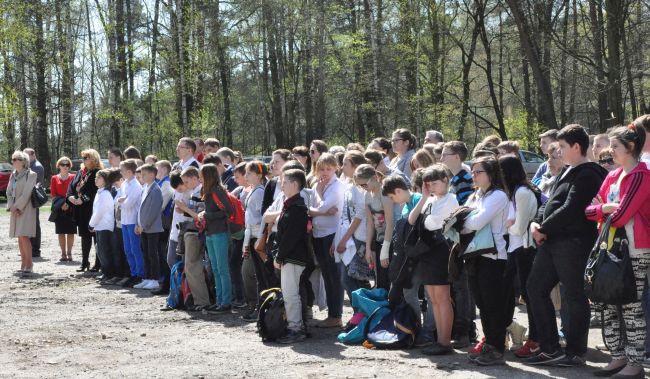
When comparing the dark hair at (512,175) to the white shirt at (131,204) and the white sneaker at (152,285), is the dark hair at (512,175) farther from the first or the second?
the white shirt at (131,204)

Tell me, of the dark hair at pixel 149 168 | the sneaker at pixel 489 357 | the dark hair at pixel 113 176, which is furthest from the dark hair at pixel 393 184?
the dark hair at pixel 113 176

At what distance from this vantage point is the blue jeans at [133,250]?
1162 cm

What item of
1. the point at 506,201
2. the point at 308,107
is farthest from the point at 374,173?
the point at 308,107

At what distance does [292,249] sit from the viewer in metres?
7.77

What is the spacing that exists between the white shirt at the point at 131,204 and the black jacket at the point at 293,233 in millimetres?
4393

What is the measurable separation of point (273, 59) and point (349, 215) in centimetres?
3468

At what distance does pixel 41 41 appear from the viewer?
35.1 metres

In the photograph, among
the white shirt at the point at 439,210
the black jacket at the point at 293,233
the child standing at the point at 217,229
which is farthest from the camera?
the child standing at the point at 217,229

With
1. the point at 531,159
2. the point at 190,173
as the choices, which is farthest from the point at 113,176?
the point at 531,159

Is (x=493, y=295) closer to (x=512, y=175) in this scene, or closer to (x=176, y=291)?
(x=512, y=175)

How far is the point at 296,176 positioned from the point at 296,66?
3601cm

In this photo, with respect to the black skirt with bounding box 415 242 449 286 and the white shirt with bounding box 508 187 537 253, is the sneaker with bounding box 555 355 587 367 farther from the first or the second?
the black skirt with bounding box 415 242 449 286

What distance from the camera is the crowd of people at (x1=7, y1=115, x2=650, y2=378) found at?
19.6ft

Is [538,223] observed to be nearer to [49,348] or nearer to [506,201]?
[506,201]
